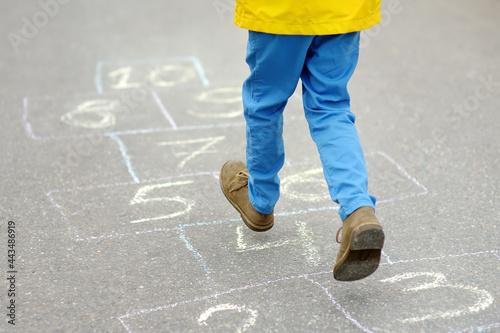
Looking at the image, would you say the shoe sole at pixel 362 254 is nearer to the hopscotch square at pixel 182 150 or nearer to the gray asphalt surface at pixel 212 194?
the gray asphalt surface at pixel 212 194

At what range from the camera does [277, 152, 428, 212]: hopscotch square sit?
3.34 m

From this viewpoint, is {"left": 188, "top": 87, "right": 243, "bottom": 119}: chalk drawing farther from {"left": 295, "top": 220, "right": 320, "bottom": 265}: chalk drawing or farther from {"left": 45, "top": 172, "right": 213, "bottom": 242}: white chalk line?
{"left": 295, "top": 220, "right": 320, "bottom": 265}: chalk drawing

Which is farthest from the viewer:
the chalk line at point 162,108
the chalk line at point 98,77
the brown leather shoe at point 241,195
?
the chalk line at point 98,77

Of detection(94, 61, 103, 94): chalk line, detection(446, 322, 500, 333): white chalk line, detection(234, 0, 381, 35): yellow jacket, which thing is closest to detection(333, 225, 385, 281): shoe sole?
detection(446, 322, 500, 333): white chalk line

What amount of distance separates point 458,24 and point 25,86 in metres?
4.34

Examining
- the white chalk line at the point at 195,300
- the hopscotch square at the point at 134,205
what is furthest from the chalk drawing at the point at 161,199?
the white chalk line at the point at 195,300

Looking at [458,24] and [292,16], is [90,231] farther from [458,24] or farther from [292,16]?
[458,24]

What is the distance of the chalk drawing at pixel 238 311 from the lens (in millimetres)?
2383

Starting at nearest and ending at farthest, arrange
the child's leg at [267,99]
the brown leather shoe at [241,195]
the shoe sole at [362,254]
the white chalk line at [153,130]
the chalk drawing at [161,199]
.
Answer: the shoe sole at [362,254]
the child's leg at [267,99]
the brown leather shoe at [241,195]
the chalk drawing at [161,199]
the white chalk line at [153,130]

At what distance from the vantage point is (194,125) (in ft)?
14.3

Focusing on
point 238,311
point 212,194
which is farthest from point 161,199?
point 238,311

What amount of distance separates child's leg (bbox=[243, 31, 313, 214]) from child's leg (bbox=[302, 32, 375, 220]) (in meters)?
Result: 0.08

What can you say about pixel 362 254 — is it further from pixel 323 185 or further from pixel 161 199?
pixel 161 199

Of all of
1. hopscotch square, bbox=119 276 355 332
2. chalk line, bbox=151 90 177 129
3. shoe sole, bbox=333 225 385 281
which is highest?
shoe sole, bbox=333 225 385 281
